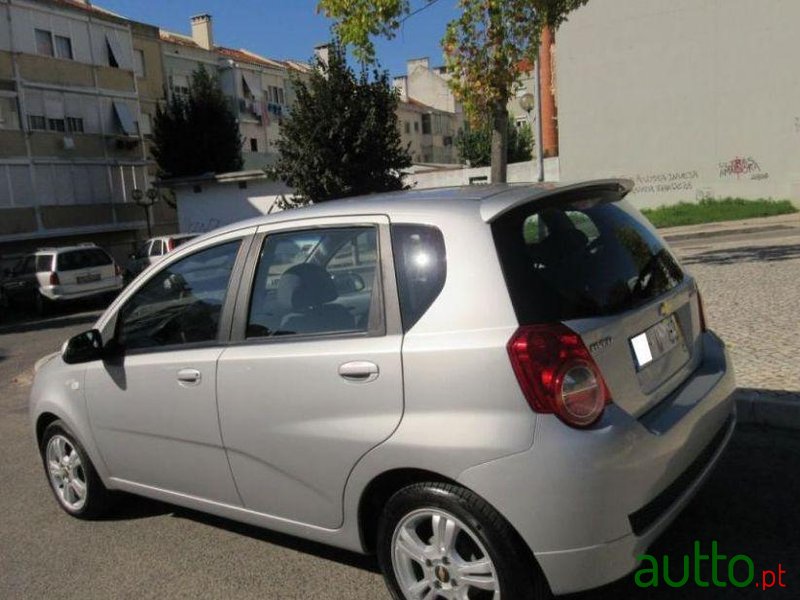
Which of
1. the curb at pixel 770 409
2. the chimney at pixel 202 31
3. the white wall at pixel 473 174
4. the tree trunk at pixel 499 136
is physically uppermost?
the chimney at pixel 202 31

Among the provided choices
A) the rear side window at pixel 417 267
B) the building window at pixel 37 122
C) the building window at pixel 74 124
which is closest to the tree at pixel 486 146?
the building window at pixel 74 124

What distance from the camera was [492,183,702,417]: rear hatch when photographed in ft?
8.91

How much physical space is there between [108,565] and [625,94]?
25.7 metres

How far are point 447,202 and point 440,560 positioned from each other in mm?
1386

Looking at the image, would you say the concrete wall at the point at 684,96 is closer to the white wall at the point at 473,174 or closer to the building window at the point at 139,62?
the white wall at the point at 473,174

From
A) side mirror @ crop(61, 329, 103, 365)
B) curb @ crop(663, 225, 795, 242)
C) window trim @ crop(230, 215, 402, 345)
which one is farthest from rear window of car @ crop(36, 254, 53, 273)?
window trim @ crop(230, 215, 402, 345)

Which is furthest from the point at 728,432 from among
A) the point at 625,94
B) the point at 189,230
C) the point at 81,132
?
the point at 81,132

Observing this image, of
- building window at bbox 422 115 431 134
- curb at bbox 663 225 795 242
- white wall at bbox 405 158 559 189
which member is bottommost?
curb at bbox 663 225 795 242

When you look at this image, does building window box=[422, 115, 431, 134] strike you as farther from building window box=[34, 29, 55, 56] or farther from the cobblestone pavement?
the cobblestone pavement

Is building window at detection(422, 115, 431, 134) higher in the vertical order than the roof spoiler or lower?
higher

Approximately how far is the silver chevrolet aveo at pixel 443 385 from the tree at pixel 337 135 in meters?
18.2

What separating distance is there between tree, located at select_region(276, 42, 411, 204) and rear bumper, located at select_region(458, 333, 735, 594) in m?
19.5

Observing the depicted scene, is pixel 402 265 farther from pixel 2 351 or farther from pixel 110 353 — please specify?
pixel 2 351

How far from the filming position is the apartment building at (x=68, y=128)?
29375mm
